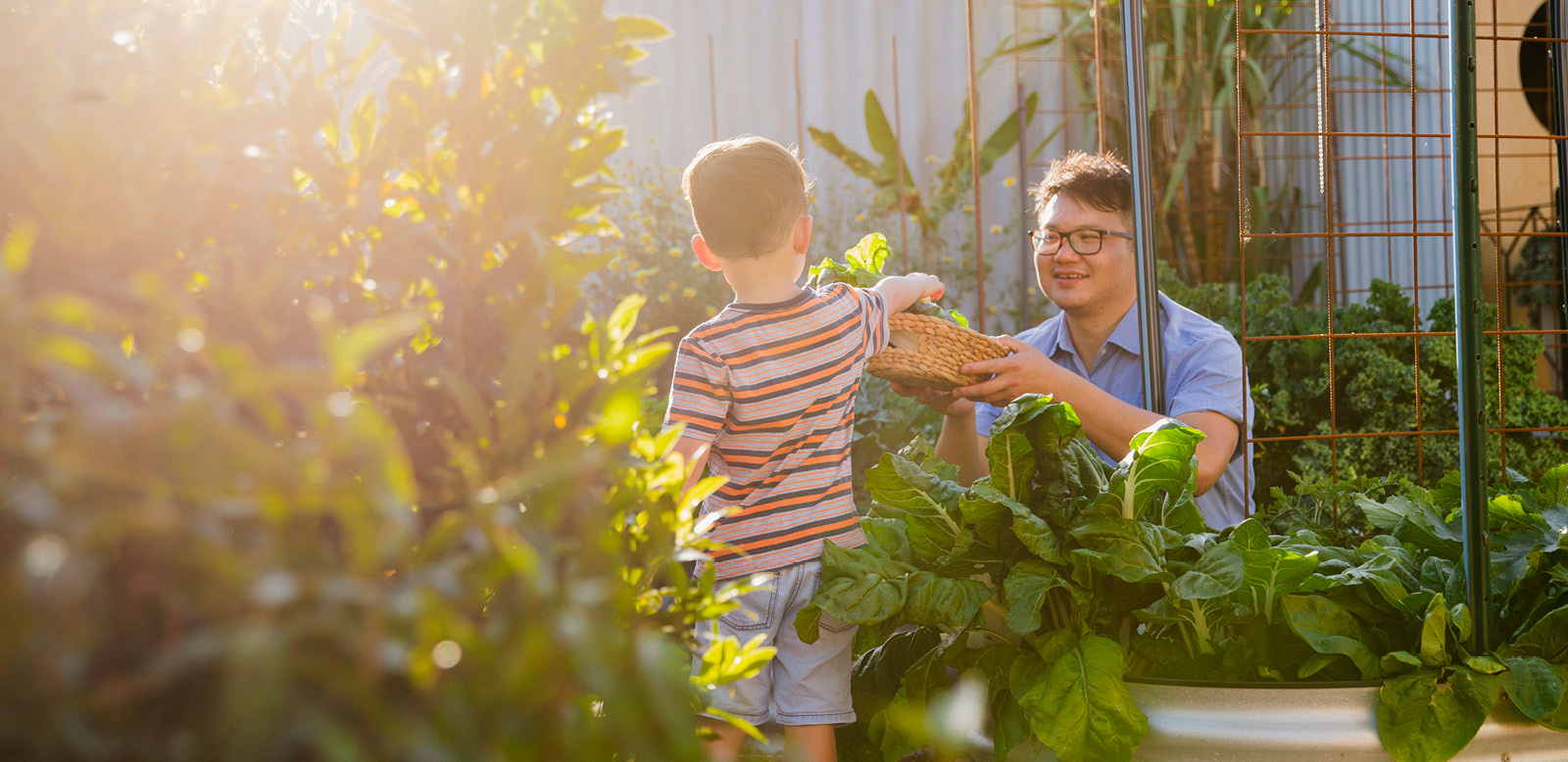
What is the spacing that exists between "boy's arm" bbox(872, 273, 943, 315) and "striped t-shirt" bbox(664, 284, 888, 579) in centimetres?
15

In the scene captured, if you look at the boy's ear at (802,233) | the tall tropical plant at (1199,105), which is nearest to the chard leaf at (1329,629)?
the boy's ear at (802,233)

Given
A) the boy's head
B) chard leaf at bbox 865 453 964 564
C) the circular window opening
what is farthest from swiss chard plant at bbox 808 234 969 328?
the circular window opening

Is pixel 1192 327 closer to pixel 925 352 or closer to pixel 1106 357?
pixel 1106 357

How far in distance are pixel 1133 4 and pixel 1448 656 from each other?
114 centimetres

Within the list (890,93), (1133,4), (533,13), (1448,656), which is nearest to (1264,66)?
(890,93)

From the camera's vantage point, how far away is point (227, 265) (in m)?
0.66

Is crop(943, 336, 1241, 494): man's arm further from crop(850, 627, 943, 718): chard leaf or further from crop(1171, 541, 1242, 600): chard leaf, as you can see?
crop(1171, 541, 1242, 600): chard leaf

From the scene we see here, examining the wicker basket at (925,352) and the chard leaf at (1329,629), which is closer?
the chard leaf at (1329,629)

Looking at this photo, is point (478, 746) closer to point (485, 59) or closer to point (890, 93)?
point (485, 59)

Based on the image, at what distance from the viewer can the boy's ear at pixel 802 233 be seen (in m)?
1.76

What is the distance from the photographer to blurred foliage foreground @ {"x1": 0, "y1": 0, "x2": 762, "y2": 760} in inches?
17.3

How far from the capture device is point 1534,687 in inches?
49.3

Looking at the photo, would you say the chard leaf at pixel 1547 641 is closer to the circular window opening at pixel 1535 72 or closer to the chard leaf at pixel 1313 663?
the chard leaf at pixel 1313 663

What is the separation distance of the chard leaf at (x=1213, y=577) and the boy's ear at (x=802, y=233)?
0.83 metres
